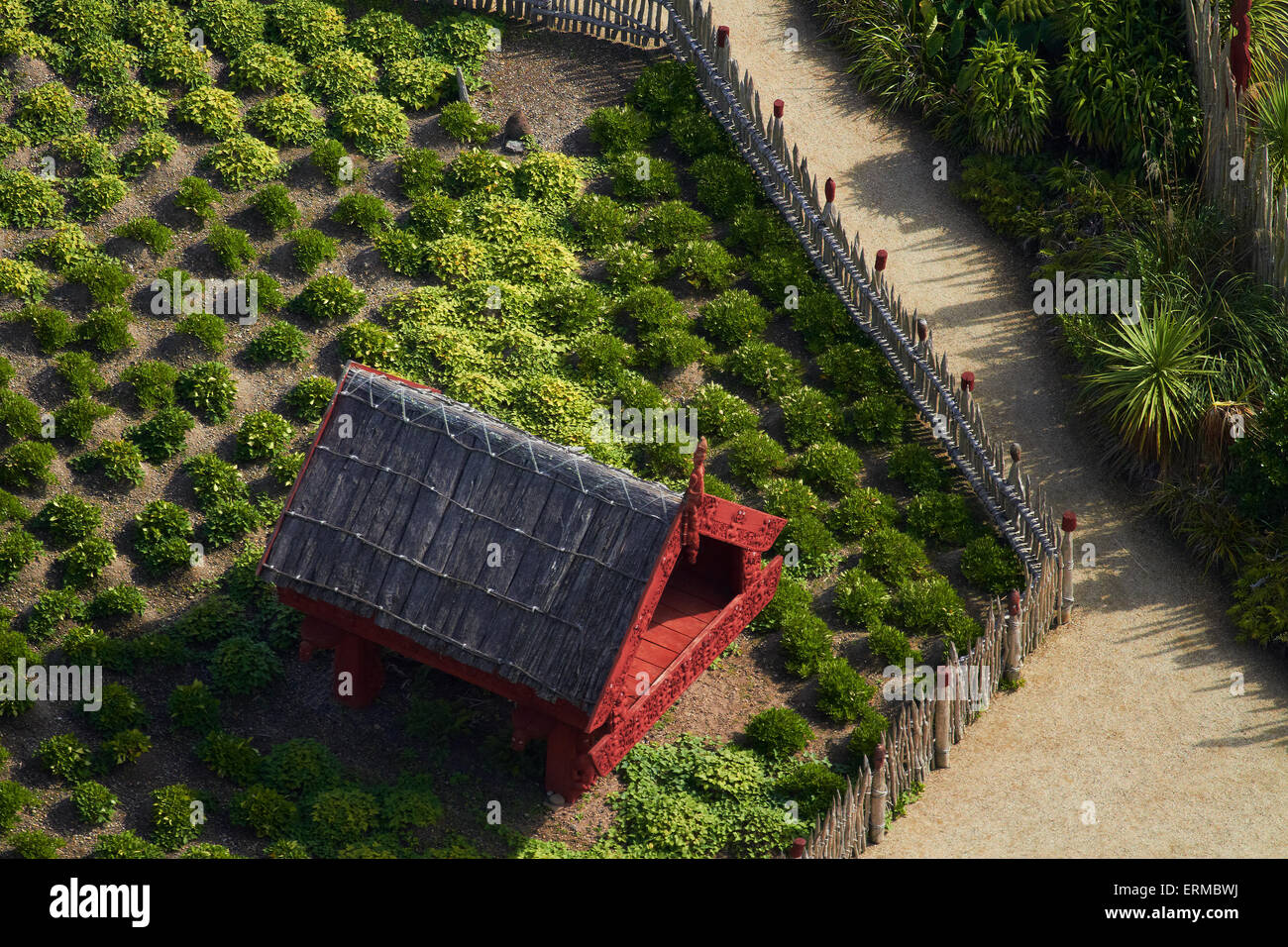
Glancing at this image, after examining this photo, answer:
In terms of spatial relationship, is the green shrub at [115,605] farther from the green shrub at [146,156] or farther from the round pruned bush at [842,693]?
the round pruned bush at [842,693]

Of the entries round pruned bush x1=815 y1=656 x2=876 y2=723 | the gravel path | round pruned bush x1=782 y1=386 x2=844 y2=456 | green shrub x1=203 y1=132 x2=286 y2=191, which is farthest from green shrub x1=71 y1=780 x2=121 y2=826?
green shrub x1=203 y1=132 x2=286 y2=191

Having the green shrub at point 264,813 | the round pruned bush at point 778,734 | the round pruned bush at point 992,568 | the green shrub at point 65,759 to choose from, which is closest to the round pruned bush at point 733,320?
the round pruned bush at point 992,568

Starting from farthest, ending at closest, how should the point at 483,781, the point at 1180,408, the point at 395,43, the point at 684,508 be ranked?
the point at 395,43 < the point at 1180,408 < the point at 483,781 < the point at 684,508

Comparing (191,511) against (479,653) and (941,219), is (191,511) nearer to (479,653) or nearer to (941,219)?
(479,653)

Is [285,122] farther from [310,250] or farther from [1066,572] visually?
[1066,572]

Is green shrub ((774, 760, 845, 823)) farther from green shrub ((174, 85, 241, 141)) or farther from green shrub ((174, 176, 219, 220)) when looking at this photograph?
green shrub ((174, 85, 241, 141))

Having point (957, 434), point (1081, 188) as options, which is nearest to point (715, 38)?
point (1081, 188)

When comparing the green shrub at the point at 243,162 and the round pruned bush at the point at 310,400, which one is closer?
the round pruned bush at the point at 310,400
